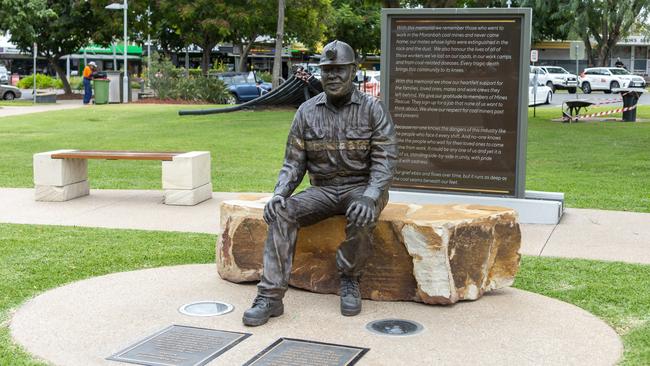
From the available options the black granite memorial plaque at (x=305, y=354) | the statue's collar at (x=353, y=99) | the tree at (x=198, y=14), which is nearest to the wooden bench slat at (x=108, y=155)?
the statue's collar at (x=353, y=99)

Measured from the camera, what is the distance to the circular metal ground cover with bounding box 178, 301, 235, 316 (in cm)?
570

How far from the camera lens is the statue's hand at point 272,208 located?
18.4 ft

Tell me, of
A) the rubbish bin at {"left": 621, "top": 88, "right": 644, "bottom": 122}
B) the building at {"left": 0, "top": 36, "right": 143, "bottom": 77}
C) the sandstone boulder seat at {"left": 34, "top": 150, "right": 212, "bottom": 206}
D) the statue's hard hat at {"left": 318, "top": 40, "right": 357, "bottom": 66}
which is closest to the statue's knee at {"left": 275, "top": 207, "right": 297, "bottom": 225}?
the statue's hard hat at {"left": 318, "top": 40, "right": 357, "bottom": 66}

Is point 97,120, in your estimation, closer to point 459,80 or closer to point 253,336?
point 459,80

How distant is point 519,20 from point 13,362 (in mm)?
6238

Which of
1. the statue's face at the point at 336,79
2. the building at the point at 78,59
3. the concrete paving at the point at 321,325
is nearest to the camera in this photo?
the concrete paving at the point at 321,325

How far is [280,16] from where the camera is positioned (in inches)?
1142

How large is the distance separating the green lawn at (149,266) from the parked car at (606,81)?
41427 millimetres

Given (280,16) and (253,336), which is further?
(280,16)

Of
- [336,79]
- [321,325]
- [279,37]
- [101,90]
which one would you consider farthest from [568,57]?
[321,325]

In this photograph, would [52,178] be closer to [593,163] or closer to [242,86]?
[593,163]

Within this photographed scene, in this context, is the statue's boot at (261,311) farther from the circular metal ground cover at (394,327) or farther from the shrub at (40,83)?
the shrub at (40,83)

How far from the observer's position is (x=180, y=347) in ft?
16.4

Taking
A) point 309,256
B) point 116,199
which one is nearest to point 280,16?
point 116,199
